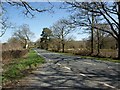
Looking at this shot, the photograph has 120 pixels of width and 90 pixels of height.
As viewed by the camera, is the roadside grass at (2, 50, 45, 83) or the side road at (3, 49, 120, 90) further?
the roadside grass at (2, 50, 45, 83)

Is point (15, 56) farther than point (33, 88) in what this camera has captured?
Yes

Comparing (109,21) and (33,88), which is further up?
(109,21)

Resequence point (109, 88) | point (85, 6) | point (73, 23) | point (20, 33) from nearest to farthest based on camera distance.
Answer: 1. point (109, 88)
2. point (85, 6)
3. point (73, 23)
4. point (20, 33)

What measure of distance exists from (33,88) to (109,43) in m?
63.5

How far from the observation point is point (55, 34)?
8531 cm

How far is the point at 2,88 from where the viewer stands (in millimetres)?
9812

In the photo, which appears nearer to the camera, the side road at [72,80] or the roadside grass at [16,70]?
the side road at [72,80]

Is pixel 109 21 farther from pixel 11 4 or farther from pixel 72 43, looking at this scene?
pixel 72 43

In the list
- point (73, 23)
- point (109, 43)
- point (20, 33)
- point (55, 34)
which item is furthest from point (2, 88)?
point (20, 33)

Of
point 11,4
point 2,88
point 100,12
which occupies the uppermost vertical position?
point 100,12

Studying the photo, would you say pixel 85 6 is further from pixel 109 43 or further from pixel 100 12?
pixel 109 43

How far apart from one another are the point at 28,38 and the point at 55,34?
64.6 feet

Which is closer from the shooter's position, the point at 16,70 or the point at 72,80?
the point at 72,80

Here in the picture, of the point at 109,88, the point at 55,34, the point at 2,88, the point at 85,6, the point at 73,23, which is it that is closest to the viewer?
the point at 109,88
